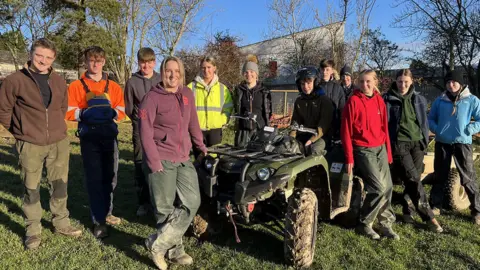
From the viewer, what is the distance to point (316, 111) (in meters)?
4.69

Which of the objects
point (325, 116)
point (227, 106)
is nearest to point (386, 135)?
point (325, 116)

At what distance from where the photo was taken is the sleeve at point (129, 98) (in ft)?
15.7

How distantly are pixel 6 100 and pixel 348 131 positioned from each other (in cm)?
351

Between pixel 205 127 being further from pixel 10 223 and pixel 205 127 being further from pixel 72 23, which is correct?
pixel 72 23

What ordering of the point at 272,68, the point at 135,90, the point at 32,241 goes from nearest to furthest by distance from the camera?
the point at 32,241, the point at 135,90, the point at 272,68

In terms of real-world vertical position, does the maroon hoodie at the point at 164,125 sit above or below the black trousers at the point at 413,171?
above

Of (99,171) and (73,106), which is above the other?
(73,106)

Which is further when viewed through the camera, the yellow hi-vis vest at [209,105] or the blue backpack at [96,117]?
the yellow hi-vis vest at [209,105]

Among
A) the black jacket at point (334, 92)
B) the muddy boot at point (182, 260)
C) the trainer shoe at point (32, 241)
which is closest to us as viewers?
the muddy boot at point (182, 260)

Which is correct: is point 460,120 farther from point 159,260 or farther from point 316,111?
point 159,260

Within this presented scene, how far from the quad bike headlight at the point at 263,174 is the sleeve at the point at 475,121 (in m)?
3.07

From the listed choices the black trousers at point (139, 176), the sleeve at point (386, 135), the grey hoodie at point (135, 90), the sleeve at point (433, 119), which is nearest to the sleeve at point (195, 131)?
the grey hoodie at point (135, 90)

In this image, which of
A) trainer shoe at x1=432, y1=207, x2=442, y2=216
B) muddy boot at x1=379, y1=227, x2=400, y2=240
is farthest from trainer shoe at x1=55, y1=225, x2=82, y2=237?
trainer shoe at x1=432, y1=207, x2=442, y2=216

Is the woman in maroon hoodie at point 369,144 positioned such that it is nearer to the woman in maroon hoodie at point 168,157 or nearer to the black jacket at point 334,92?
the black jacket at point 334,92
